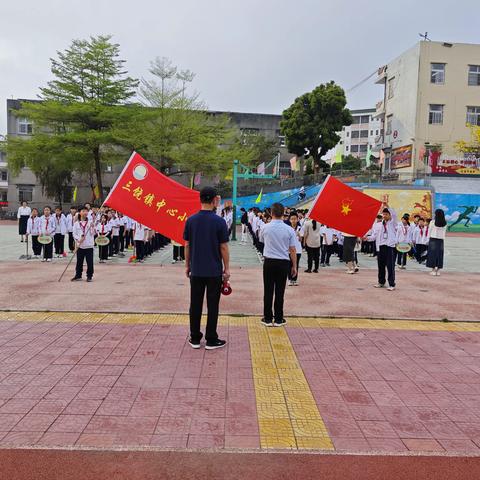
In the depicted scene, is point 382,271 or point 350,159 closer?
point 382,271

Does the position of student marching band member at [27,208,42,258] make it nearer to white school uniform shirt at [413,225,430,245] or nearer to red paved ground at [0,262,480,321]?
red paved ground at [0,262,480,321]

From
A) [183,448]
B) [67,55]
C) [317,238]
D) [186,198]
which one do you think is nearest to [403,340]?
[183,448]

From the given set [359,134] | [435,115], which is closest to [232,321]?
[435,115]

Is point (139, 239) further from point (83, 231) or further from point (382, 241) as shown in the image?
point (382, 241)

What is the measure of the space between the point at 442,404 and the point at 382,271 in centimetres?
601

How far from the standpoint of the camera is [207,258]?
550 cm

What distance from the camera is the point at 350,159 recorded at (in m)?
66.6

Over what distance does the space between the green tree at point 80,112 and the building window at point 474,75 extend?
79.9ft

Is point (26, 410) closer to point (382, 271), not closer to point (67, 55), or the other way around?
point (382, 271)

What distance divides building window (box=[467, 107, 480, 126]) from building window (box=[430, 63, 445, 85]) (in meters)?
3.04

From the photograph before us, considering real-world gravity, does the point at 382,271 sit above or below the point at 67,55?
below

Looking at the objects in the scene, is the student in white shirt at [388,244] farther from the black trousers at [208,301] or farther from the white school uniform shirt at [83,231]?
the white school uniform shirt at [83,231]

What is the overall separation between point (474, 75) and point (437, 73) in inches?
115

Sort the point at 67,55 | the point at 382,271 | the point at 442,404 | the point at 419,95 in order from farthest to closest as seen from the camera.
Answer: the point at 419,95, the point at 67,55, the point at 382,271, the point at 442,404
